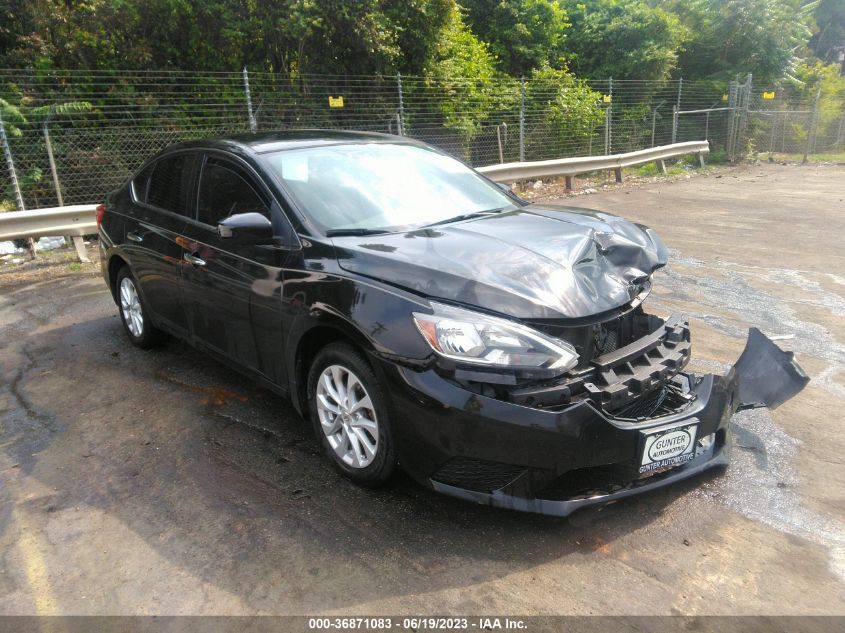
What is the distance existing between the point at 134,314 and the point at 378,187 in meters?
2.57

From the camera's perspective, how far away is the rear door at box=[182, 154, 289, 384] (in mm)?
3652

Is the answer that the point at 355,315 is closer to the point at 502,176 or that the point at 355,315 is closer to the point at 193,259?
the point at 193,259

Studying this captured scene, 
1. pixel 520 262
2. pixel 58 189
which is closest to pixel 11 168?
pixel 58 189

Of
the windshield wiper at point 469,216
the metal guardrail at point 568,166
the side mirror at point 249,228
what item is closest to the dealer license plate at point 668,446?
the windshield wiper at point 469,216

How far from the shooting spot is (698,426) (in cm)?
303

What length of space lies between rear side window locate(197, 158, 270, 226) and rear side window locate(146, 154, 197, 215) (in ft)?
0.69

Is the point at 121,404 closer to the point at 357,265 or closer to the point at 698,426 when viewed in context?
the point at 357,265

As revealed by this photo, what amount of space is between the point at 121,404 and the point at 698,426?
3547mm

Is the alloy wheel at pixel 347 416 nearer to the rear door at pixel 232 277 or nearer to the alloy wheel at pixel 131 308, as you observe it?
the rear door at pixel 232 277

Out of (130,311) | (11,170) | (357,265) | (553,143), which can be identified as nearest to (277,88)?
(11,170)

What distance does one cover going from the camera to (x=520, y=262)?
3191 millimetres

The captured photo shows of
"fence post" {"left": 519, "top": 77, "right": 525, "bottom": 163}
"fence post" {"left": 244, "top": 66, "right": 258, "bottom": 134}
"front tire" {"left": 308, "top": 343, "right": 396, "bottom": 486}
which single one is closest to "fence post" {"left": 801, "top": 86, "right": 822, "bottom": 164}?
"fence post" {"left": 519, "top": 77, "right": 525, "bottom": 163}

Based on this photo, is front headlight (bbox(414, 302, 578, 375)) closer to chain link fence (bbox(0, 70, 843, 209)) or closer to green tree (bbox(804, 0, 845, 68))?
chain link fence (bbox(0, 70, 843, 209))

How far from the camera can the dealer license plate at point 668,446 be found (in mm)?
2851
